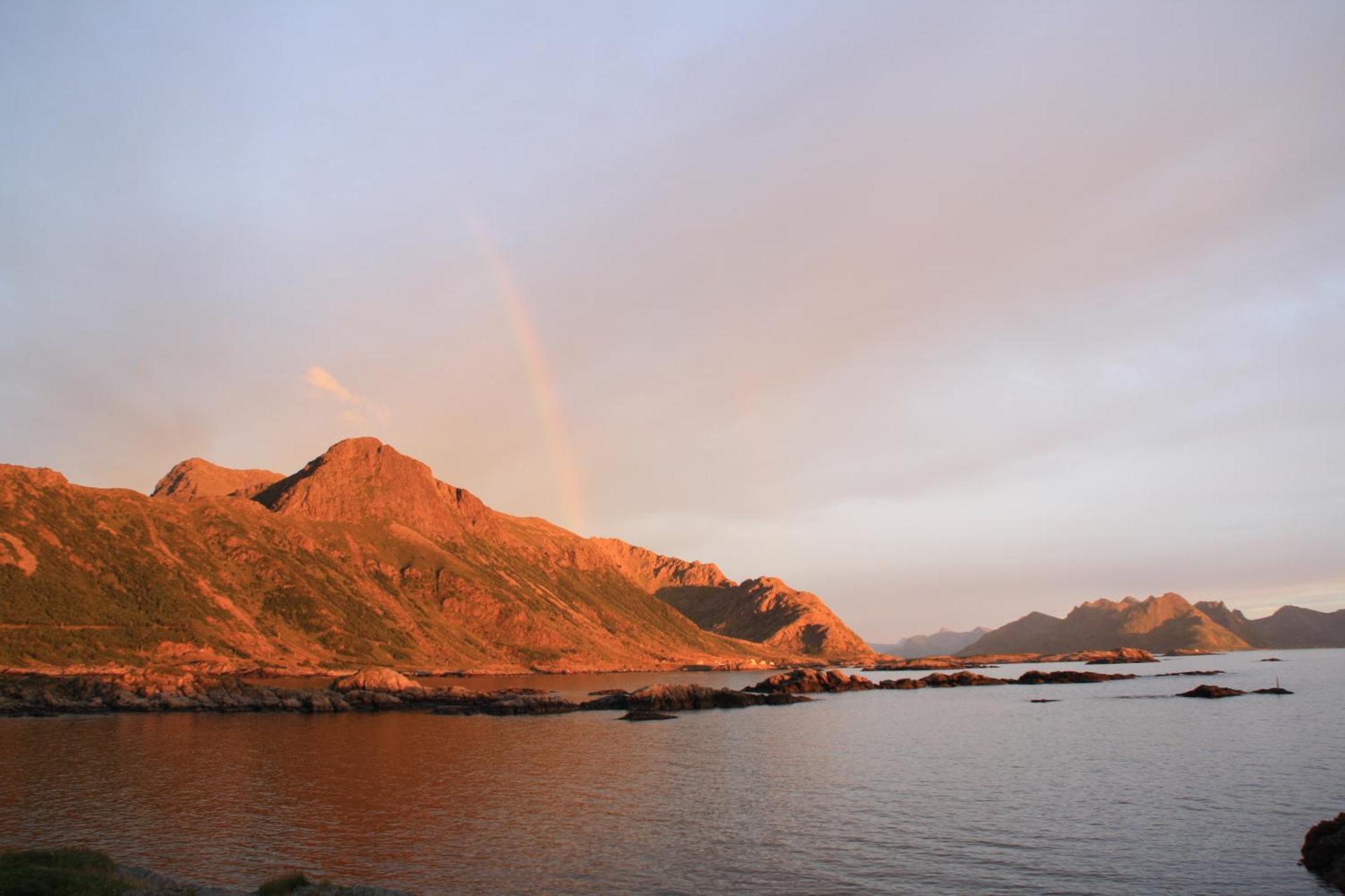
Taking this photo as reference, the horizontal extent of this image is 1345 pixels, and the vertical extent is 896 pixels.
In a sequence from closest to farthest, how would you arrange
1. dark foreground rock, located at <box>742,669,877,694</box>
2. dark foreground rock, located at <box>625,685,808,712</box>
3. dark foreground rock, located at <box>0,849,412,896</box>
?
dark foreground rock, located at <box>0,849,412,896</box> → dark foreground rock, located at <box>625,685,808,712</box> → dark foreground rock, located at <box>742,669,877,694</box>

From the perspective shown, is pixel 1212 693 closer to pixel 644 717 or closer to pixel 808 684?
pixel 808 684

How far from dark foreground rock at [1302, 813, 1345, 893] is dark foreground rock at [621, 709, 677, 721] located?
74529mm

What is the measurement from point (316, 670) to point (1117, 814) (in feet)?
498

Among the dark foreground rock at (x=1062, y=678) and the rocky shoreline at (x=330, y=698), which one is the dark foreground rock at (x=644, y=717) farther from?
the dark foreground rock at (x=1062, y=678)

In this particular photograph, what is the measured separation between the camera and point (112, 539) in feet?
546

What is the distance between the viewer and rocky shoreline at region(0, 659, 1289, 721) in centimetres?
9831

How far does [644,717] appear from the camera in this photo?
100062 mm

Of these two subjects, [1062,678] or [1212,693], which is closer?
[1212,693]

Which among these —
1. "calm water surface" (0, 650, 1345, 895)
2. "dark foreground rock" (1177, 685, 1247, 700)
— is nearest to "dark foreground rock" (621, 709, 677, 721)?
"calm water surface" (0, 650, 1345, 895)

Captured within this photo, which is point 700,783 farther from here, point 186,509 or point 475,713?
point 186,509

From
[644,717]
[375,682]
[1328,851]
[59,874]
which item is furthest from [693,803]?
[375,682]

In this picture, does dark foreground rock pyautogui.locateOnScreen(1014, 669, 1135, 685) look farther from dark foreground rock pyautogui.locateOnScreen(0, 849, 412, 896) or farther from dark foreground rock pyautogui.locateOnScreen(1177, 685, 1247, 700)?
dark foreground rock pyautogui.locateOnScreen(0, 849, 412, 896)

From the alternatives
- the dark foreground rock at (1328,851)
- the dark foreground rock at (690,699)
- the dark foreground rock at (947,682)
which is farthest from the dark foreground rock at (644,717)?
the dark foreground rock at (947,682)

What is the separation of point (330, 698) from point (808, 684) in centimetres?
9317
